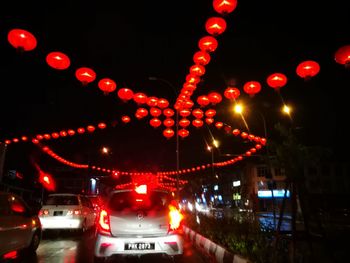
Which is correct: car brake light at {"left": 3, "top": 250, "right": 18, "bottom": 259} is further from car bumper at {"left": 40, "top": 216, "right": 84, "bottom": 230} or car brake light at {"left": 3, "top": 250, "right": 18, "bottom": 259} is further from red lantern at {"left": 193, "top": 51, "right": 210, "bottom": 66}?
red lantern at {"left": 193, "top": 51, "right": 210, "bottom": 66}

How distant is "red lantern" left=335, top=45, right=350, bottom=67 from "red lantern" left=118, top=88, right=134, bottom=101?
7438mm

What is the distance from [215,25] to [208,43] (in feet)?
3.13

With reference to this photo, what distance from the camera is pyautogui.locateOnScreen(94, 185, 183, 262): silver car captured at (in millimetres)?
7000

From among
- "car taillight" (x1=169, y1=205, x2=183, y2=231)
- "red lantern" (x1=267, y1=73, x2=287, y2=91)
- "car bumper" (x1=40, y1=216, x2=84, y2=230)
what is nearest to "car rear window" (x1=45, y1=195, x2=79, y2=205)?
"car bumper" (x1=40, y1=216, x2=84, y2=230)

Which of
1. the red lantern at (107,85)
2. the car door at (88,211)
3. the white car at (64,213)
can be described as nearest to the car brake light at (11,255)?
the white car at (64,213)

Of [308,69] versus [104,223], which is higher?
[308,69]

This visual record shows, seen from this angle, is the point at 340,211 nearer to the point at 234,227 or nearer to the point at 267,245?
the point at 234,227

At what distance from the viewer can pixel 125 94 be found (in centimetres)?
1386

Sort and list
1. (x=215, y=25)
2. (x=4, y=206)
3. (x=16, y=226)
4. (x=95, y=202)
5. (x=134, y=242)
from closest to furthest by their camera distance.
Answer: (x=134, y=242) < (x=4, y=206) < (x=16, y=226) < (x=215, y=25) < (x=95, y=202)

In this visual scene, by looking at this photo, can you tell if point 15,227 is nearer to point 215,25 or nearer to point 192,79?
point 215,25

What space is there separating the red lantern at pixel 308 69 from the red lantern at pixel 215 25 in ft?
8.60

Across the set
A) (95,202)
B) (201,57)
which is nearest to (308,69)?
(201,57)

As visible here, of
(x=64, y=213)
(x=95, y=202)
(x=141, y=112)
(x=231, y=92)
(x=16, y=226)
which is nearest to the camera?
(x=16, y=226)

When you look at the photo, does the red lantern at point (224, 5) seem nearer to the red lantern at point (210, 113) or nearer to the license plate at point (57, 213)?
the red lantern at point (210, 113)
